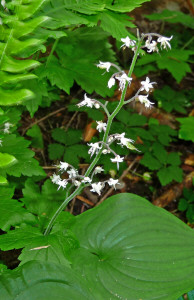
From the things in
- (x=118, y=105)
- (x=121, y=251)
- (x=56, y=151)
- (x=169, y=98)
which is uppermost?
(x=118, y=105)

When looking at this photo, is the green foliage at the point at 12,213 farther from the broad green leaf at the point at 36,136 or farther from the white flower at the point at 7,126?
the broad green leaf at the point at 36,136

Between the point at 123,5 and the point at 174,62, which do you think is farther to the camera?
the point at 174,62

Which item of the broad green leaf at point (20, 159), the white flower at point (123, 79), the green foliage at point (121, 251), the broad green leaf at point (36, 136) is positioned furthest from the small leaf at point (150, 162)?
the white flower at point (123, 79)

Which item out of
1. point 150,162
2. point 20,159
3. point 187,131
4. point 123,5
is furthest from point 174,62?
point 20,159

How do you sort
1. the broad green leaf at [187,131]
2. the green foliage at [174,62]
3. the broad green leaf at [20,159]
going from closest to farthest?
the broad green leaf at [20,159]
the broad green leaf at [187,131]
the green foliage at [174,62]

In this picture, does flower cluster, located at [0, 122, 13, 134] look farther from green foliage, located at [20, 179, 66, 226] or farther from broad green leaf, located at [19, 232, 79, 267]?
broad green leaf, located at [19, 232, 79, 267]

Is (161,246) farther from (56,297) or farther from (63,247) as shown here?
(56,297)

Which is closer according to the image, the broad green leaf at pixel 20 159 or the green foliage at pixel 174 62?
the broad green leaf at pixel 20 159

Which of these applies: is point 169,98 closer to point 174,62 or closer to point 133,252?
point 174,62
